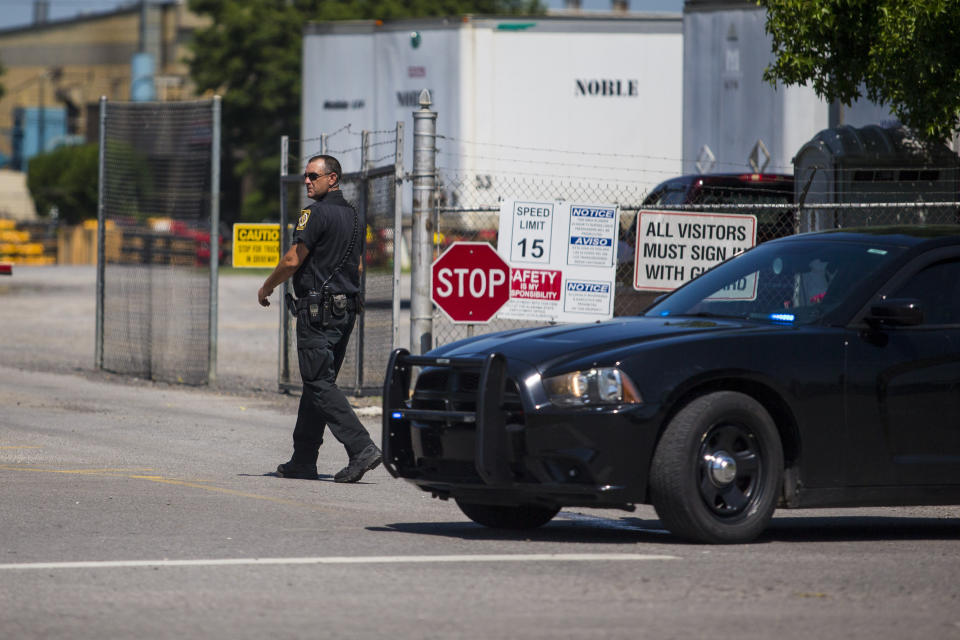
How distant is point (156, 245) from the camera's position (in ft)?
53.8

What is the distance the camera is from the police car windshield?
25.1 ft

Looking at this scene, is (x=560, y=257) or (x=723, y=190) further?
(x=723, y=190)

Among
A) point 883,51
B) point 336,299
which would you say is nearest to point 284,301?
point 336,299

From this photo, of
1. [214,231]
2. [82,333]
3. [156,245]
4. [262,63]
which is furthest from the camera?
[262,63]

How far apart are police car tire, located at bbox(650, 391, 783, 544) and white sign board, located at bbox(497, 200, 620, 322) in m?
5.65

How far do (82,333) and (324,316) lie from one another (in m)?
14.2

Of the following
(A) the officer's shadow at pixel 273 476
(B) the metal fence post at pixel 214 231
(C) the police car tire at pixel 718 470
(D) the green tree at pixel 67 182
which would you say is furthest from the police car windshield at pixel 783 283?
(D) the green tree at pixel 67 182

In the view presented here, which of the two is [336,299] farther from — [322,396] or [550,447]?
[550,447]

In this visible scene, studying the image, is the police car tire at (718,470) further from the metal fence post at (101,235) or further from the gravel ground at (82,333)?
the metal fence post at (101,235)

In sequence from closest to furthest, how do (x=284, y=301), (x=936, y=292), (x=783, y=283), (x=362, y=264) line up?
1. (x=936, y=292)
2. (x=783, y=283)
3. (x=362, y=264)
4. (x=284, y=301)

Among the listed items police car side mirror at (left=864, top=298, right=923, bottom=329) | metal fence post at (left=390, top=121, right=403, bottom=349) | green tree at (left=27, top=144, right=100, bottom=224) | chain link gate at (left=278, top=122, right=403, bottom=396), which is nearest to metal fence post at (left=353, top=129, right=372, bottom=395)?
chain link gate at (left=278, top=122, right=403, bottom=396)

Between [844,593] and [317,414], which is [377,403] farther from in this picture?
[844,593]

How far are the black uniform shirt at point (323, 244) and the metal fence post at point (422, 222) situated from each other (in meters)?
2.95

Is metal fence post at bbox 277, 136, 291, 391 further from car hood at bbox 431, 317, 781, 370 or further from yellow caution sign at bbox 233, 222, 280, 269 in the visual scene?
car hood at bbox 431, 317, 781, 370
